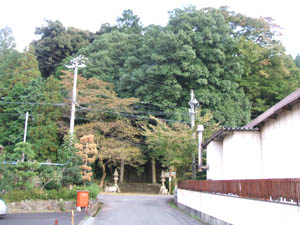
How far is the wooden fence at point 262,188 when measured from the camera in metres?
7.73

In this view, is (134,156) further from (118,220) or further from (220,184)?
(220,184)

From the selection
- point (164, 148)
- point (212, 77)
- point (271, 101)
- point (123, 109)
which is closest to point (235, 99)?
point (212, 77)

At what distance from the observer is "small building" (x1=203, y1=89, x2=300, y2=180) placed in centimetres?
1245

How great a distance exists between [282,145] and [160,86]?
23389mm

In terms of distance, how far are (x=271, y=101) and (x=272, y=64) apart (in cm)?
459

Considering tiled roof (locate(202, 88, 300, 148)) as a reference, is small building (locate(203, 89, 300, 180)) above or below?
below

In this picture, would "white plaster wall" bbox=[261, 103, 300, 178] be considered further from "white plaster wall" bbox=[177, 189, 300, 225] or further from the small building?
"white plaster wall" bbox=[177, 189, 300, 225]

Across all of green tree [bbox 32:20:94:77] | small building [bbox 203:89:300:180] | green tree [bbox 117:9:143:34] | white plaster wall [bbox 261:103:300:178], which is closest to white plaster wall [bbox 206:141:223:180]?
small building [bbox 203:89:300:180]

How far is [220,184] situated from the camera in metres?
13.1

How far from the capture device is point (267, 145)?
569 inches

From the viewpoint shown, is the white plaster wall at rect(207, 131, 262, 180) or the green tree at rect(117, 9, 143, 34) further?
the green tree at rect(117, 9, 143, 34)

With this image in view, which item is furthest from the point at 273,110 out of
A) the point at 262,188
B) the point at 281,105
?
the point at 262,188

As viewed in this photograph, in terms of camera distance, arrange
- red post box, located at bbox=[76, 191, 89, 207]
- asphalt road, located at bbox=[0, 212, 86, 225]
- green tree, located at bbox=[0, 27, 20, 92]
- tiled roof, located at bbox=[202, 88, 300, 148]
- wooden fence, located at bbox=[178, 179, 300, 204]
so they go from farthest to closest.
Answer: green tree, located at bbox=[0, 27, 20, 92], red post box, located at bbox=[76, 191, 89, 207], asphalt road, located at bbox=[0, 212, 86, 225], tiled roof, located at bbox=[202, 88, 300, 148], wooden fence, located at bbox=[178, 179, 300, 204]

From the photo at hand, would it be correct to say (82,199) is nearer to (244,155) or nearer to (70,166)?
(70,166)
